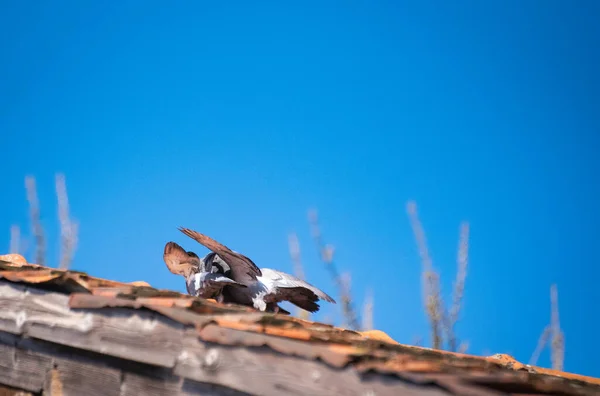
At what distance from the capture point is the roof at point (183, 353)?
1691 millimetres

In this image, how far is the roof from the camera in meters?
1.69

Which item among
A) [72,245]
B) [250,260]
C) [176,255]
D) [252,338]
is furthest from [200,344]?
[72,245]

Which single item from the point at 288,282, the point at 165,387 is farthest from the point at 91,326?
the point at 288,282

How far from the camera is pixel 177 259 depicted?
154 inches

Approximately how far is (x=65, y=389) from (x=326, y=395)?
1.33 m

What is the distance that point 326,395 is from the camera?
1760 mm

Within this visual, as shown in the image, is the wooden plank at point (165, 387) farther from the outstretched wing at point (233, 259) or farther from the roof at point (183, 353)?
the outstretched wing at point (233, 259)

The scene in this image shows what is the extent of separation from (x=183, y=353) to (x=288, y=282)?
1.91 metres

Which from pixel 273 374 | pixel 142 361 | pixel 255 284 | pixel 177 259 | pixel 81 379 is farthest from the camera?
pixel 177 259

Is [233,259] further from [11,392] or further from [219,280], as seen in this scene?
[11,392]

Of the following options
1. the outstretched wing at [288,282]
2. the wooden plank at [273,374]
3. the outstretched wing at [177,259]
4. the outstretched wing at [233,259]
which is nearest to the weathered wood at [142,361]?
the wooden plank at [273,374]

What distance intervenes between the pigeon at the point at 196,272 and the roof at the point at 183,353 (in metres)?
1.06

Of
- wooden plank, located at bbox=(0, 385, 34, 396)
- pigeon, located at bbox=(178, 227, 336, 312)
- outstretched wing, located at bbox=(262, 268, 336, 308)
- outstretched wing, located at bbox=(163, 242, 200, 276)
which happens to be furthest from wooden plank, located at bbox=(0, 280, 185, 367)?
outstretched wing, located at bbox=(262, 268, 336, 308)

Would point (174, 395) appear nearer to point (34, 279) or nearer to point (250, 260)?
point (34, 279)
